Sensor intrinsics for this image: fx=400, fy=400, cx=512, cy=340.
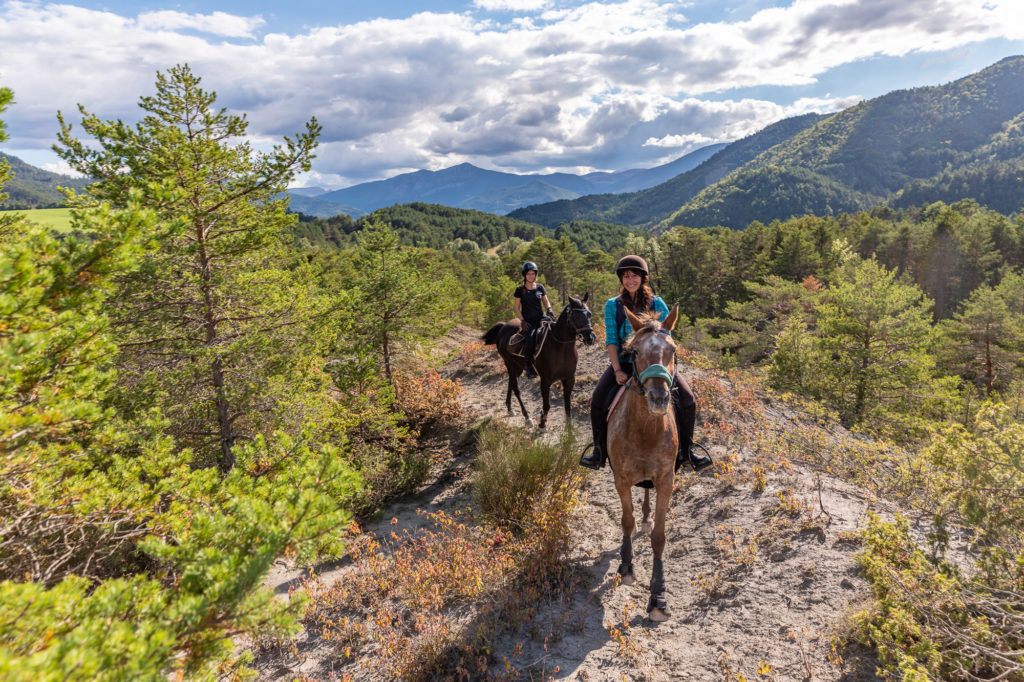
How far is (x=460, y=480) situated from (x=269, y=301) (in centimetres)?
548

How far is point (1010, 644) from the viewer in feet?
10.5

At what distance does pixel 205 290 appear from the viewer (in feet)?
23.1

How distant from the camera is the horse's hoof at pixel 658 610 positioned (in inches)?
182

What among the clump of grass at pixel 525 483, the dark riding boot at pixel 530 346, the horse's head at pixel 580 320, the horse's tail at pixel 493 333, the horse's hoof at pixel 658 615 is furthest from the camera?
the horse's tail at pixel 493 333

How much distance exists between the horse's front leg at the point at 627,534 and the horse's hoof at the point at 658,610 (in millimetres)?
491

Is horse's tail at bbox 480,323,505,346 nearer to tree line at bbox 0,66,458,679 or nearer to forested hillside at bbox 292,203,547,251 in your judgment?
tree line at bbox 0,66,458,679

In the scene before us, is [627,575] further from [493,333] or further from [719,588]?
[493,333]

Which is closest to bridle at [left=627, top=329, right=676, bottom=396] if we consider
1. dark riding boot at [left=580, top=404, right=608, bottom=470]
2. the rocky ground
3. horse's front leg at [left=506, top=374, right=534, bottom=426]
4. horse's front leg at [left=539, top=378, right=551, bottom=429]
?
dark riding boot at [left=580, top=404, right=608, bottom=470]

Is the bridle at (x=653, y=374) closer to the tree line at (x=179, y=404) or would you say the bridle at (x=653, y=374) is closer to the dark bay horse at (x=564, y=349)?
the tree line at (x=179, y=404)

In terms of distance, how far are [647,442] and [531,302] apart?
6221 mm

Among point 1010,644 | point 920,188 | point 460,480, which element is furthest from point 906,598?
point 920,188

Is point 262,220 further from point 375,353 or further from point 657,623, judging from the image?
Result: point 657,623

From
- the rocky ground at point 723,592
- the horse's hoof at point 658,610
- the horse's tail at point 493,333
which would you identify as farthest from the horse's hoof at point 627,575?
the horse's tail at point 493,333

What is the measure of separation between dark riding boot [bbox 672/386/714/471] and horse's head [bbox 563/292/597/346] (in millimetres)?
3283
